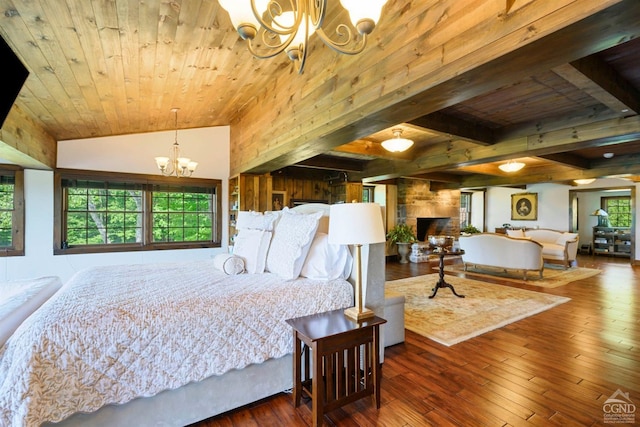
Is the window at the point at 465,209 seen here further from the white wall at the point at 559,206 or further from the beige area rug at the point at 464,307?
the beige area rug at the point at 464,307

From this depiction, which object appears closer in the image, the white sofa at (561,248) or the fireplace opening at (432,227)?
the white sofa at (561,248)

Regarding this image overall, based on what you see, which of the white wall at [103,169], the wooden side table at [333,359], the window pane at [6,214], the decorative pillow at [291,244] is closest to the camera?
the wooden side table at [333,359]

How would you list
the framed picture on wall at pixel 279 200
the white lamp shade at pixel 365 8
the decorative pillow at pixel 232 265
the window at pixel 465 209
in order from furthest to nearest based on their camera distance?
the window at pixel 465 209, the framed picture on wall at pixel 279 200, the decorative pillow at pixel 232 265, the white lamp shade at pixel 365 8

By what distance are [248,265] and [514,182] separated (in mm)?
6893

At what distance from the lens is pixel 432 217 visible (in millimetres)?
8609

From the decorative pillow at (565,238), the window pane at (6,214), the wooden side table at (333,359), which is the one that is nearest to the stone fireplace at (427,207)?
the decorative pillow at (565,238)

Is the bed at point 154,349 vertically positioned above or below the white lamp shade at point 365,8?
below

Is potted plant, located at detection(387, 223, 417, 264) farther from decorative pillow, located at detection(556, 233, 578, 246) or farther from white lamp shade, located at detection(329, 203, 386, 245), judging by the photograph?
white lamp shade, located at detection(329, 203, 386, 245)

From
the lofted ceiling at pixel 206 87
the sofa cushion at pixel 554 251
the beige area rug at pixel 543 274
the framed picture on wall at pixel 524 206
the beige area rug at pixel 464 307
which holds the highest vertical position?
the lofted ceiling at pixel 206 87

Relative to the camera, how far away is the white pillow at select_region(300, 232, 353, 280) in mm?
2248

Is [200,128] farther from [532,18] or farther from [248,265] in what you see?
[532,18]

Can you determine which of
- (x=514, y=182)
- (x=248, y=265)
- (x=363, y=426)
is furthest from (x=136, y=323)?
(x=514, y=182)

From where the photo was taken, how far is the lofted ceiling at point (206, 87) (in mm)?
1911

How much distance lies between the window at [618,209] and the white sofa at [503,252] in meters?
6.01
